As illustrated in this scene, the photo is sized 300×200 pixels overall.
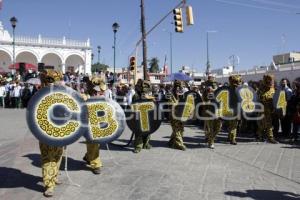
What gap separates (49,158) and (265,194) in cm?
327

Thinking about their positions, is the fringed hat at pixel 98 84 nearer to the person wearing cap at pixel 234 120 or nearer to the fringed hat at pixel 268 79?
the person wearing cap at pixel 234 120

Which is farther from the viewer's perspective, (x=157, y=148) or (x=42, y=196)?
(x=157, y=148)

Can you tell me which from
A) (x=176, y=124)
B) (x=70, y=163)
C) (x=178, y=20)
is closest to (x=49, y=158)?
(x=70, y=163)

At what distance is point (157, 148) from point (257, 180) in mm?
3695

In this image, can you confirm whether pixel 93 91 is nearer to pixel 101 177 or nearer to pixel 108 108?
pixel 108 108

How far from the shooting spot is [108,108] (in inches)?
298

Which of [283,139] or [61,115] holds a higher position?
[61,115]

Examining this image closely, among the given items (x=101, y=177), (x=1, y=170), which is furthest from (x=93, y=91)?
(x=1, y=170)

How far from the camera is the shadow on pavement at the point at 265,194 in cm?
634

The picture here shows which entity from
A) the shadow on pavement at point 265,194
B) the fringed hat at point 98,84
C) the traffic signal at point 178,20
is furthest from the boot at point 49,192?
the traffic signal at point 178,20

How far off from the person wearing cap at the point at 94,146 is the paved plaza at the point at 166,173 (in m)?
0.15

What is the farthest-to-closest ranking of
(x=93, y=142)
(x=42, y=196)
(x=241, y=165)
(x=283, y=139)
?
1. (x=283, y=139)
2. (x=241, y=165)
3. (x=93, y=142)
4. (x=42, y=196)

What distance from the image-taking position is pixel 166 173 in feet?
25.2

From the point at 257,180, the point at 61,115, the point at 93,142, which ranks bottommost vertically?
the point at 257,180
